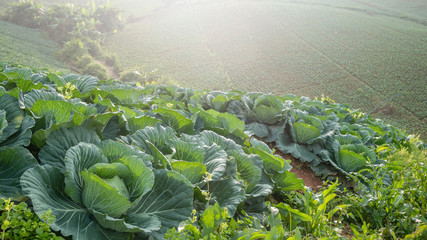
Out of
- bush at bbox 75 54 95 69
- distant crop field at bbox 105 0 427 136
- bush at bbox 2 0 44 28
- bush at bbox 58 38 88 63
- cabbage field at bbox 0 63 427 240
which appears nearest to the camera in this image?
cabbage field at bbox 0 63 427 240

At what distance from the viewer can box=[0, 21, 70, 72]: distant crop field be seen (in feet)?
45.4

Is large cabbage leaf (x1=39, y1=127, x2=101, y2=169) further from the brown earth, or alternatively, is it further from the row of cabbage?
the brown earth

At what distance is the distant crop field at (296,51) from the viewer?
17.3m

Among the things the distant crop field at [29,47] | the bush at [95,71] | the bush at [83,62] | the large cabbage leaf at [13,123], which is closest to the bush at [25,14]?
the distant crop field at [29,47]

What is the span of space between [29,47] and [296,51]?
796 inches

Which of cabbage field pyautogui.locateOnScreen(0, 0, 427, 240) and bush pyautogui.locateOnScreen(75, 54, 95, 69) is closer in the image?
cabbage field pyautogui.locateOnScreen(0, 0, 427, 240)

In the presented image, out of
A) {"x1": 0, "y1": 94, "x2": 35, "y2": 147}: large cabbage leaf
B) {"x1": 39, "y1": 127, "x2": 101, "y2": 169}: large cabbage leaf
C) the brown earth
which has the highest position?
{"x1": 0, "y1": 94, "x2": 35, "y2": 147}: large cabbage leaf

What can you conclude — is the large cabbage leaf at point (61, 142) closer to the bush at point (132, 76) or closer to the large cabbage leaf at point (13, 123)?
the large cabbage leaf at point (13, 123)

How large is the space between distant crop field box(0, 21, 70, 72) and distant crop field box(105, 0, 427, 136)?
4.61 metres

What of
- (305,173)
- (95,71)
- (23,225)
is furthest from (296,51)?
(23,225)

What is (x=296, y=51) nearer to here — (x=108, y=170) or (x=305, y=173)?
(x=305, y=173)

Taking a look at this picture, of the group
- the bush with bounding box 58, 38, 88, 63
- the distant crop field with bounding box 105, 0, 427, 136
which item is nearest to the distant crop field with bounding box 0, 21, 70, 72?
the bush with bounding box 58, 38, 88, 63

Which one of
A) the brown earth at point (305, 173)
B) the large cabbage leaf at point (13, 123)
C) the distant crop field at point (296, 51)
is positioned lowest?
the distant crop field at point (296, 51)

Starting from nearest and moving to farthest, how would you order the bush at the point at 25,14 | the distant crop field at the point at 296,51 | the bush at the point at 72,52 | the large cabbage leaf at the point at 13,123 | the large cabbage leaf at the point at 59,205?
the large cabbage leaf at the point at 59,205, the large cabbage leaf at the point at 13,123, the distant crop field at the point at 296,51, the bush at the point at 72,52, the bush at the point at 25,14
